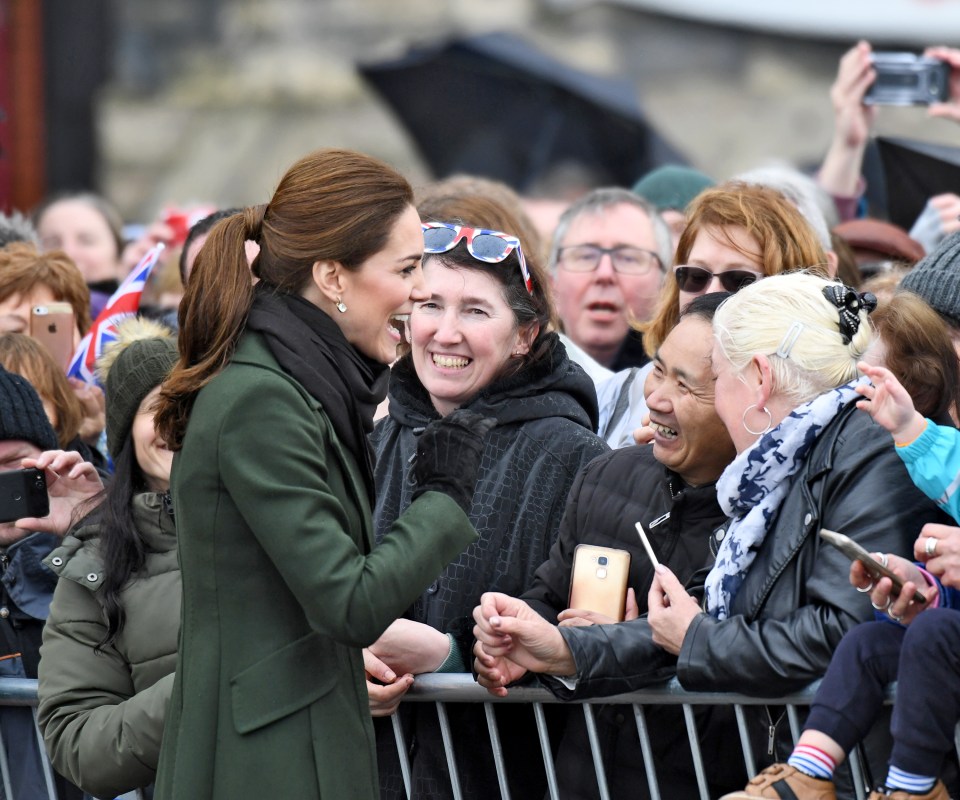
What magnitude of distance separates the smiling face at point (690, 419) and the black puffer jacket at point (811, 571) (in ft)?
1.33

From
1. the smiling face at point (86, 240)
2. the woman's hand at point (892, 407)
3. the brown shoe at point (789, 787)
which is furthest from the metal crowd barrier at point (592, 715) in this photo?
the smiling face at point (86, 240)

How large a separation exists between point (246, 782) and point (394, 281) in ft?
3.25

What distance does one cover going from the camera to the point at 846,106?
623cm

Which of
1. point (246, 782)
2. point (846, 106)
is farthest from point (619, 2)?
point (246, 782)

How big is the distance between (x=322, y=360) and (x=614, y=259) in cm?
264

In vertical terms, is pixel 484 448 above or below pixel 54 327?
above

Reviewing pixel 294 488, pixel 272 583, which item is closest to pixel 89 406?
pixel 272 583

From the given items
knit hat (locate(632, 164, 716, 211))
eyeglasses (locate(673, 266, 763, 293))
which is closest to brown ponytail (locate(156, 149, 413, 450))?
eyeglasses (locate(673, 266, 763, 293))

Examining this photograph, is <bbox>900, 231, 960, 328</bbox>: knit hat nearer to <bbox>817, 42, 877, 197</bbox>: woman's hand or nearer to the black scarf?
the black scarf

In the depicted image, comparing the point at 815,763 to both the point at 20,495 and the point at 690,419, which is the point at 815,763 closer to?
the point at 690,419

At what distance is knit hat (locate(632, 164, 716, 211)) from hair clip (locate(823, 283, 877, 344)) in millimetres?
2945

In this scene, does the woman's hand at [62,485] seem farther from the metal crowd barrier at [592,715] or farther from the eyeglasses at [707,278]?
the eyeglasses at [707,278]

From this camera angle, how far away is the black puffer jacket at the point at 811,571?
3184 millimetres

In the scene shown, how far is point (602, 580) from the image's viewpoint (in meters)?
3.65
